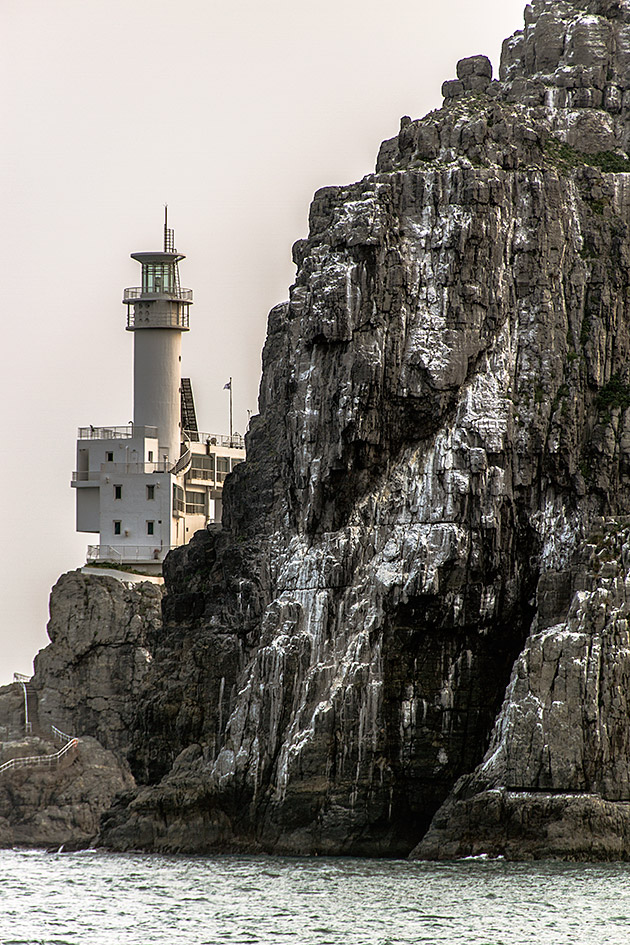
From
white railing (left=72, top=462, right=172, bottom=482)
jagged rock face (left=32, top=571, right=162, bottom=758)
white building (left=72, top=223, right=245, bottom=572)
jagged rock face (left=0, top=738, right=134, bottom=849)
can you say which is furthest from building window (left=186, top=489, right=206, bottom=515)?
jagged rock face (left=0, top=738, right=134, bottom=849)

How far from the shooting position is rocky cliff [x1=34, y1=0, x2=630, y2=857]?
11612 cm

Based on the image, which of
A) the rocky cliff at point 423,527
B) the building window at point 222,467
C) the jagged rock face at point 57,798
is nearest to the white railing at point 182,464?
the building window at point 222,467

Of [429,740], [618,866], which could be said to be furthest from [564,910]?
[429,740]

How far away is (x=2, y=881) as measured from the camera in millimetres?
113188

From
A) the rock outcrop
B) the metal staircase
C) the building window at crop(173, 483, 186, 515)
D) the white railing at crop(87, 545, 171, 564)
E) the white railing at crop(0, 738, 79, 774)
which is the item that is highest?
the metal staircase

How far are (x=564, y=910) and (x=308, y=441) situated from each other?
3499cm

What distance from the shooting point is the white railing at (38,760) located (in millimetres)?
150250

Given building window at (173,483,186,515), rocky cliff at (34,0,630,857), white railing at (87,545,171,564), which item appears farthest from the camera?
building window at (173,483,186,515)

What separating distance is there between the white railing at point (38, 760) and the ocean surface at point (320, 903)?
35395mm

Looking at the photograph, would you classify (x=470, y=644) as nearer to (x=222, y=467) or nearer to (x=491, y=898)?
(x=491, y=898)

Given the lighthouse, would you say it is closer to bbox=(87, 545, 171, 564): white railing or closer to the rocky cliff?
bbox=(87, 545, 171, 564): white railing

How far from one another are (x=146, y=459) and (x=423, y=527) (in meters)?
51.0

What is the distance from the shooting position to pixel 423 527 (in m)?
119

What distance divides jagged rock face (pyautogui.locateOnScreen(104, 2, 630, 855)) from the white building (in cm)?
3725
